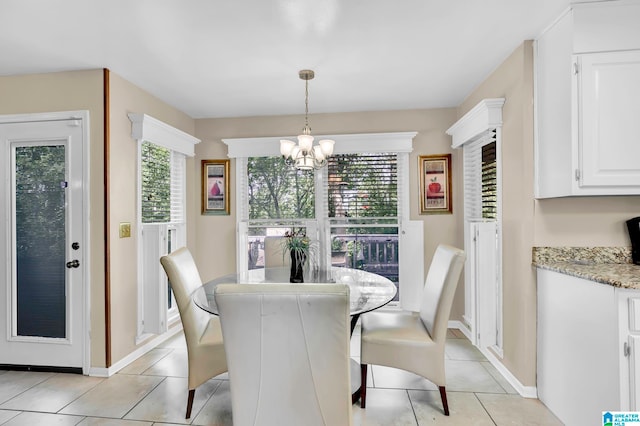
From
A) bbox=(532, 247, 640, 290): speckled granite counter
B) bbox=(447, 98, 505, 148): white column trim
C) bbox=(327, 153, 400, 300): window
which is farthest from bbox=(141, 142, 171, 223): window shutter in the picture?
bbox=(532, 247, 640, 290): speckled granite counter

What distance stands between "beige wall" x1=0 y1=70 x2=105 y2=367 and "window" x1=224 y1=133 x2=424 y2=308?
1410 millimetres

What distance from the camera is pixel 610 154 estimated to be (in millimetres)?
1931

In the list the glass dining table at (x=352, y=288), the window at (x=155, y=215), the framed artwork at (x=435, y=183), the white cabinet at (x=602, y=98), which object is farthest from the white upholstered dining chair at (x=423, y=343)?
the window at (x=155, y=215)

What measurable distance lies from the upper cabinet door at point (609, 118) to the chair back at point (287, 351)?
5.74ft

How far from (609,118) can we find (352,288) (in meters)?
1.83

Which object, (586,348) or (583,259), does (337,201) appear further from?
(586,348)

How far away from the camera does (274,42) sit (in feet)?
7.48

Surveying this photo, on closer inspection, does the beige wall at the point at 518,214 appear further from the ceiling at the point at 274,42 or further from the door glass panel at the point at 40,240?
the door glass panel at the point at 40,240

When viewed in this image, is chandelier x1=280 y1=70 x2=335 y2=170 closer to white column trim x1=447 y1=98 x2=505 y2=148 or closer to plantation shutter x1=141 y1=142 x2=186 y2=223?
white column trim x1=447 y1=98 x2=505 y2=148

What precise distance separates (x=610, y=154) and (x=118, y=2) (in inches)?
115

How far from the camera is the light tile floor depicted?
2.07 m

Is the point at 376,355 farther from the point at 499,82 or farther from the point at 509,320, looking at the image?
the point at 499,82

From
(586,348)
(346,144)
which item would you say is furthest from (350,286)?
(346,144)

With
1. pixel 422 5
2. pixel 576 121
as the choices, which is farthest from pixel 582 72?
pixel 422 5
